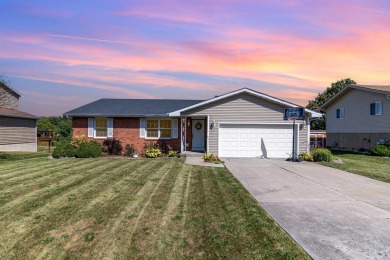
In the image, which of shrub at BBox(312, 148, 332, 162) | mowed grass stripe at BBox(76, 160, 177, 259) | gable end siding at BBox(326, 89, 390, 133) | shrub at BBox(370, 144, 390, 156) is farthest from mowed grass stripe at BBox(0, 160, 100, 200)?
gable end siding at BBox(326, 89, 390, 133)

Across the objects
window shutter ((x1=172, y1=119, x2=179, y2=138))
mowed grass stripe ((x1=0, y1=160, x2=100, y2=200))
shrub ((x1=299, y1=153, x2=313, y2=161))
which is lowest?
mowed grass stripe ((x1=0, y1=160, x2=100, y2=200))

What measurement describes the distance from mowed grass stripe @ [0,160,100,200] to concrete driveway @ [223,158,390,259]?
256 inches

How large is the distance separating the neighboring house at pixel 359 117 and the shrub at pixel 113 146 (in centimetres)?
1989

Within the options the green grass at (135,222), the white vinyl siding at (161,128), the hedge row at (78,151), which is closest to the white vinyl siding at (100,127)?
the hedge row at (78,151)

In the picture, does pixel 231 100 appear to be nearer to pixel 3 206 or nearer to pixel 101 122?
pixel 101 122

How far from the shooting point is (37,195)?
→ 8.25 metres

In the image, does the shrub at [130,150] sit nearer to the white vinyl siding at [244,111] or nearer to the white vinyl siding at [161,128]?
the white vinyl siding at [161,128]

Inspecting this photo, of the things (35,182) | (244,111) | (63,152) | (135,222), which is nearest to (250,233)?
(135,222)

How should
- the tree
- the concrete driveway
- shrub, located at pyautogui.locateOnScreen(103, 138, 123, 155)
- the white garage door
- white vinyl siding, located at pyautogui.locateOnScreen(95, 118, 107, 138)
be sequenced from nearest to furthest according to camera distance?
1. the concrete driveway
2. the white garage door
3. shrub, located at pyautogui.locateOnScreen(103, 138, 123, 155)
4. white vinyl siding, located at pyautogui.locateOnScreen(95, 118, 107, 138)
5. the tree

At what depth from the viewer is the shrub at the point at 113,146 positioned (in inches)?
825

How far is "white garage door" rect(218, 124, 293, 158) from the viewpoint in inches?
768

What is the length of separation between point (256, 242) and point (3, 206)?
595 cm

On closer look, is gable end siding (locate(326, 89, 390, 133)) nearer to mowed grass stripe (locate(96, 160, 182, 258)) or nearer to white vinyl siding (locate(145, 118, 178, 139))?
white vinyl siding (locate(145, 118, 178, 139))

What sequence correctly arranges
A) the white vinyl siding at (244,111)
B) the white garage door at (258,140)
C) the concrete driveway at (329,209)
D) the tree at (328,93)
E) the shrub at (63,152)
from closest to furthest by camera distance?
the concrete driveway at (329,209), the shrub at (63,152), the white vinyl siding at (244,111), the white garage door at (258,140), the tree at (328,93)
